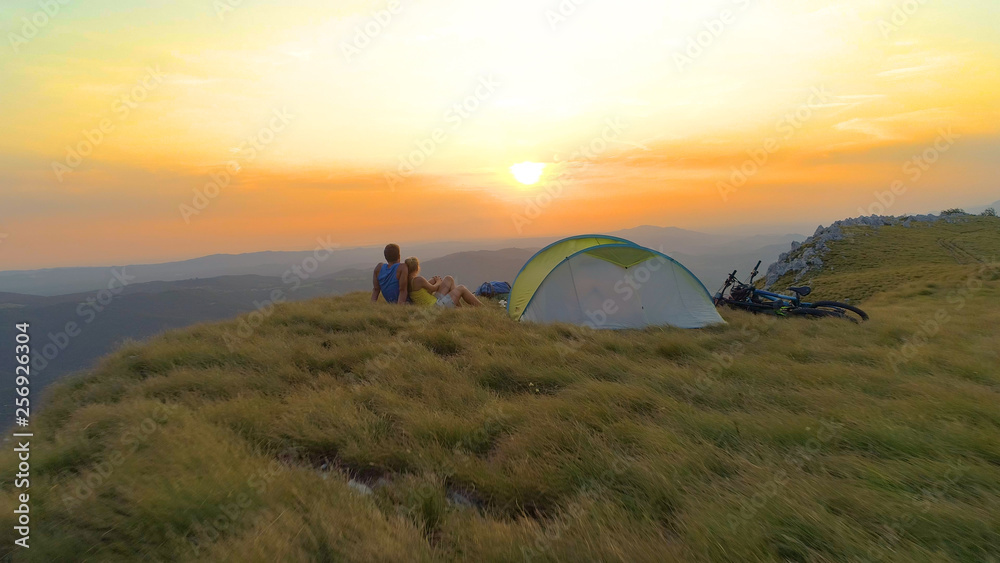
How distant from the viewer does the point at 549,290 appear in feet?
32.9

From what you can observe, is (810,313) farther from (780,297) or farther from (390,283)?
(390,283)

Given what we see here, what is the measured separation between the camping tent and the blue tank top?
3383 mm

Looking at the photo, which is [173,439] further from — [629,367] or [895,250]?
[895,250]

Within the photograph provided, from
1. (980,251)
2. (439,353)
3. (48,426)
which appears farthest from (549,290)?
(980,251)

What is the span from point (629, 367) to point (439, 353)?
278 cm

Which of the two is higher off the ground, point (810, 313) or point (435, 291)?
point (435, 291)

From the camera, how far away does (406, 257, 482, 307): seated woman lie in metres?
10.9

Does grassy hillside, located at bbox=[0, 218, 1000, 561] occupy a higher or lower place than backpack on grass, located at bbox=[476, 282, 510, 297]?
lower

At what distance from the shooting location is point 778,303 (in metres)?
11.5

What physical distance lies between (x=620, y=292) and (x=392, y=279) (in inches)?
227

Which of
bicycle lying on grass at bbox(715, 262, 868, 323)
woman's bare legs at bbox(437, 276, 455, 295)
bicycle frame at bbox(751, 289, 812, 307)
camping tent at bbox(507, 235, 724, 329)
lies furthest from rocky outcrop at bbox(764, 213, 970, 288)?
woman's bare legs at bbox(437, 276, 455, 295)

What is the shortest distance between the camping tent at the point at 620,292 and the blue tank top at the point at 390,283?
3.38 m

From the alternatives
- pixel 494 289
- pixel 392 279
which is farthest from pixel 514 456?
pixel 494 289

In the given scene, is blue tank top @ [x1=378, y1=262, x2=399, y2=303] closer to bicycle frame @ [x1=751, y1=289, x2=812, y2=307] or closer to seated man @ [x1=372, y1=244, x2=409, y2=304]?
seated man @ [x1=372, y1=244, x2=409, y2=304]
